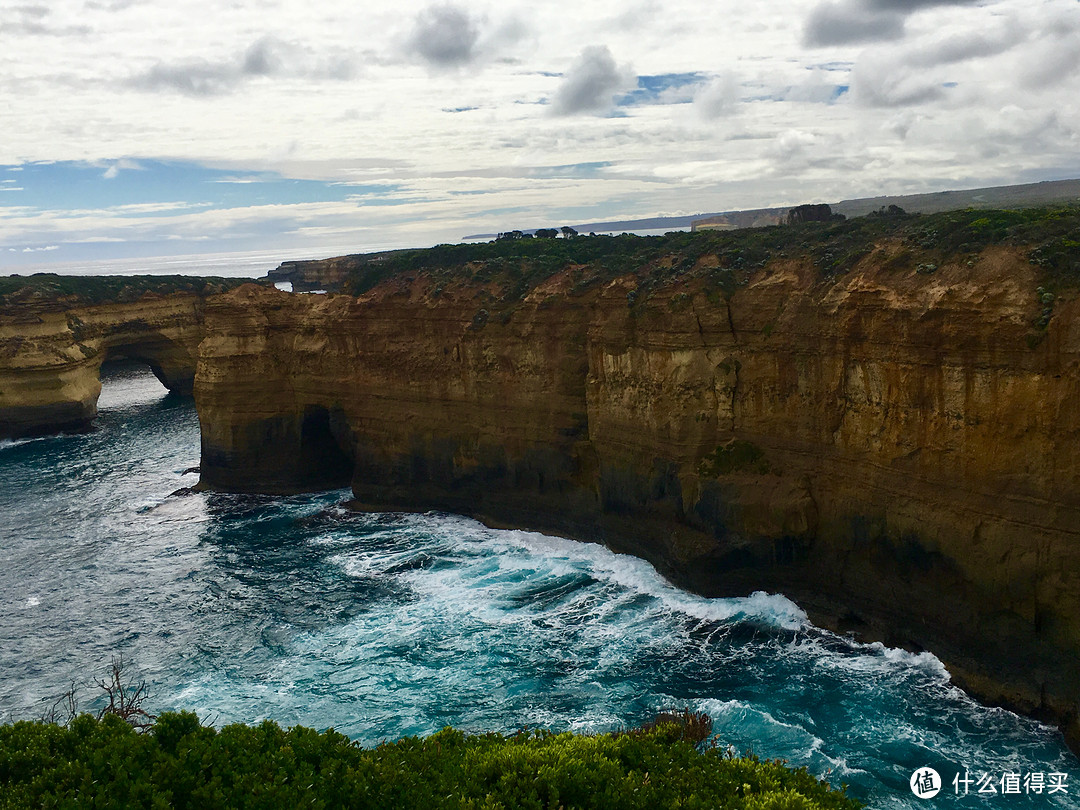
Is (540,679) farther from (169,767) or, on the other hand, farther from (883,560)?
(169,767)

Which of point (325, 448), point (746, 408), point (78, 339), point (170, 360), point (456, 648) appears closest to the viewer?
point (456, 648)

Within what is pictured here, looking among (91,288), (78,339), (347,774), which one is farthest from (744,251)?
(91,288)

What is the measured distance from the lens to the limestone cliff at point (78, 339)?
200 ft

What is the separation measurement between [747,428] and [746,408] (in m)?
0.68

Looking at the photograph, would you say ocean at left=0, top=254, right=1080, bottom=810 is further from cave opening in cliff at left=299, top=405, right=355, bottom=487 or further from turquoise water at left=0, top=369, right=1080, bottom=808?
cave opening in cliff at left=299, top=405, right=355, bottom=487

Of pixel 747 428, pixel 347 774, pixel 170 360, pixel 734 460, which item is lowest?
pixel 347 774

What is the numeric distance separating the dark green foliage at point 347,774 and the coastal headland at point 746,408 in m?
11.0

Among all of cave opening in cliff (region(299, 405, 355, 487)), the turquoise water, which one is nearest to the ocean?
the turquoise water

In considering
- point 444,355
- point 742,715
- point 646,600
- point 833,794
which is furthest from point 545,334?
point 833,794

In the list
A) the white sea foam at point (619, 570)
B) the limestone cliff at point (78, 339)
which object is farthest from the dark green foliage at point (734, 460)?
the limestone cliff at point (78, 339)

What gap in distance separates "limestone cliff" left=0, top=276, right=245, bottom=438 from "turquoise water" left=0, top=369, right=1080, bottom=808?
25.5 metres

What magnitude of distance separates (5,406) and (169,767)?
58.4 m

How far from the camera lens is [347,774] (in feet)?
43.7

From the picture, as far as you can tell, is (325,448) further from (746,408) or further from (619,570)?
(746,408)
